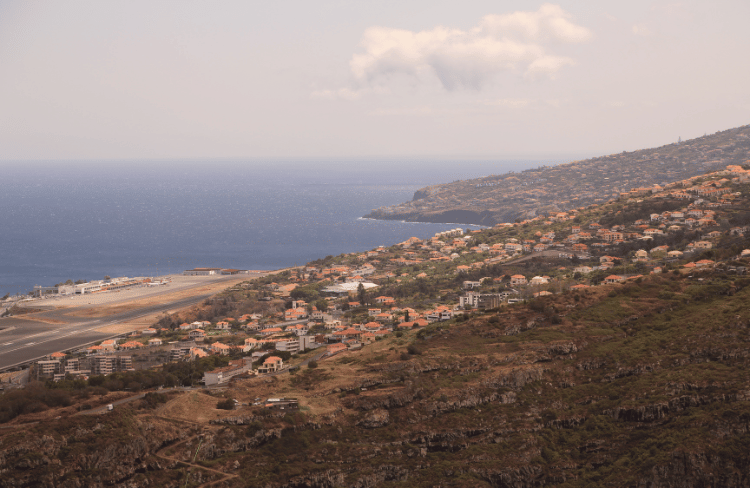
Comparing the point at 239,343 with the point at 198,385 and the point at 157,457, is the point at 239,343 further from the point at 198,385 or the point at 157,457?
the point at 157,457

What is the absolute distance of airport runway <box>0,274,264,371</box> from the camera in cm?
6794

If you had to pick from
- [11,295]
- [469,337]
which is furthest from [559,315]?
Result: [11,295]

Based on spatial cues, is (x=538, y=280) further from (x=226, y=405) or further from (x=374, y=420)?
(x=226, y=405)

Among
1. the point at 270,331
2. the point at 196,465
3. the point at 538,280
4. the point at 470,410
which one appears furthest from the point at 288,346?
the point at 538,280

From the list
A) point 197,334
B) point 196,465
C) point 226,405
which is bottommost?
point 197,334

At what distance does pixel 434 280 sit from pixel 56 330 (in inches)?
1774

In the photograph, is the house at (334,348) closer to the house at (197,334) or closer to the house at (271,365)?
the house at (271,365)

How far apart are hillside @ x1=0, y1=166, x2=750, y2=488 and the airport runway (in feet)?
79.8

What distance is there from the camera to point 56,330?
78938 millimetres

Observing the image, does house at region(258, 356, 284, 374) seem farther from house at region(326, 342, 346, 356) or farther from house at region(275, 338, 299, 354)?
house at region(275, 338, 299, 354)

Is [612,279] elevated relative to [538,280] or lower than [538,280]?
elevated

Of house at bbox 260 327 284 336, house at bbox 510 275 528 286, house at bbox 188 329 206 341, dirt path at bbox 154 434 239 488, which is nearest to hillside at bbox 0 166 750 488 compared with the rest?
dirt path at bbox 154 434 239 488

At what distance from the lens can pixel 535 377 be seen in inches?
1474

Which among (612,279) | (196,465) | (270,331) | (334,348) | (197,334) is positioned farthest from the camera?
(197,334)
